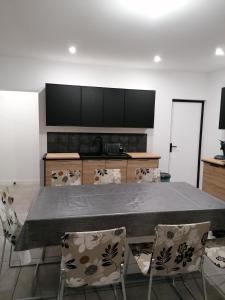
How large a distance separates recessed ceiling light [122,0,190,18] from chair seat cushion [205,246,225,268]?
2311 millimetres

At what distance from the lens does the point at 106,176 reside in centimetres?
342

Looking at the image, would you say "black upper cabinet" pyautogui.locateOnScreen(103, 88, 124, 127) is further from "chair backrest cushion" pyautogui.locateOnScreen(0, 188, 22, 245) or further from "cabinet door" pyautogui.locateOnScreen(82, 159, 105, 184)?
"chair backrest cushion" pyautogui.locateOnScreen(0, 188, 22, 245)

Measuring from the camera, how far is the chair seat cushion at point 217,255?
6.66 ft

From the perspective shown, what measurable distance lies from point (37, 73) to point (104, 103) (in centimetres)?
144

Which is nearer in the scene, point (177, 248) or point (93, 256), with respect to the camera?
point (93, 256)

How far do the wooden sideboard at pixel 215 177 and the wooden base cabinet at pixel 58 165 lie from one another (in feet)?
7.90

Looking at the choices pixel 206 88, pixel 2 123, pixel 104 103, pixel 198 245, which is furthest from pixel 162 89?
pixel 198 245

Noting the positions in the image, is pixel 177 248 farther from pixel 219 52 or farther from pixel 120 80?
pixel 120 80

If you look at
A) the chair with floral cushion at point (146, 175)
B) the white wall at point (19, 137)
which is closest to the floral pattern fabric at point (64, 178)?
the chair with floral cushion at point (146, 175)

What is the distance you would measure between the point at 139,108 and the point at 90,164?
154 centimetres

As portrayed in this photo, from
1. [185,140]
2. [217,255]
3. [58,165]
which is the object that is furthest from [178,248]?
[185,140]

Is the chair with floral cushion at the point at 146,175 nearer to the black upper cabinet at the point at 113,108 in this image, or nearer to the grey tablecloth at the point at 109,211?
the grey tablecloth at the point at 109,211

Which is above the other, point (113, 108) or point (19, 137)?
point (113, 108)

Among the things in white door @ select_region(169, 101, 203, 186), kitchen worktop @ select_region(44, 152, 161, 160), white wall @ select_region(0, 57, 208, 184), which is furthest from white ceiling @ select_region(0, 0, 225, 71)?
kitchen worktop @ select_region(44, 152, 161, 160)
